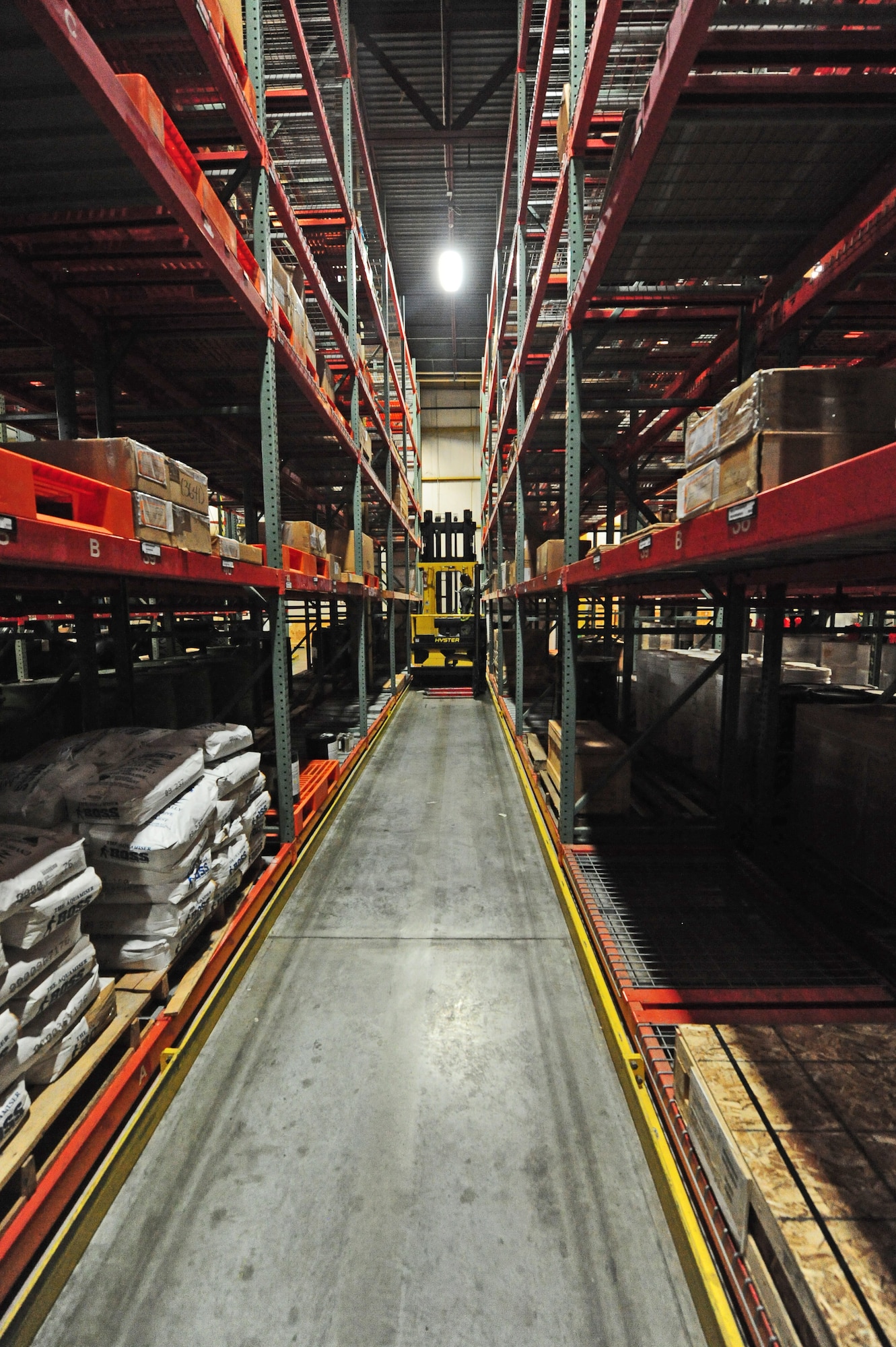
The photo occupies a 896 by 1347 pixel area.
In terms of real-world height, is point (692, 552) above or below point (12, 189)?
below

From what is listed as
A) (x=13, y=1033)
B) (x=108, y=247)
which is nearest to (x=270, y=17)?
(x=108, y=247)

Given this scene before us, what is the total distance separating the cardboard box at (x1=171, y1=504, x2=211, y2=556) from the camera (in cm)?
246

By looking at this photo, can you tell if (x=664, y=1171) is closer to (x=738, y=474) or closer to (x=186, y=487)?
(x=738, y=474)

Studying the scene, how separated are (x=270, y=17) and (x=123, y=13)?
13.8ft

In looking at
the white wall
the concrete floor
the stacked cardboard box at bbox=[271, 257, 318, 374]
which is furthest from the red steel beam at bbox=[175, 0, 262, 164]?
the white wall

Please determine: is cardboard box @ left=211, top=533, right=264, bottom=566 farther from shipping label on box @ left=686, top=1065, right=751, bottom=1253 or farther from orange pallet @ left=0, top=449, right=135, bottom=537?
shipping label on box @ left=686, top=1065, right=751, bottom=1253

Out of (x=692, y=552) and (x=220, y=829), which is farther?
(x=220, y=829)

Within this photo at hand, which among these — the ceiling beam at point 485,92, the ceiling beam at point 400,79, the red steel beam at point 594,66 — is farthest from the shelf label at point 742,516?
the ceiling beam at point 485,92

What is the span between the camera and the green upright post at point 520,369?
5156 millimetres

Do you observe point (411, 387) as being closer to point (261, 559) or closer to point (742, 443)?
point (261, 559)

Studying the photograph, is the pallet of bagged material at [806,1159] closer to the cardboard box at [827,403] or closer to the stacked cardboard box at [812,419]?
the stacked cardboard box at [812,419]

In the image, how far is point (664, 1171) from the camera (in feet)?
5.97

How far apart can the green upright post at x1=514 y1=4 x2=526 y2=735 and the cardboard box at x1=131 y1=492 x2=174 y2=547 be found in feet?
13.7

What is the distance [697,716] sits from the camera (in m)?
5.21
